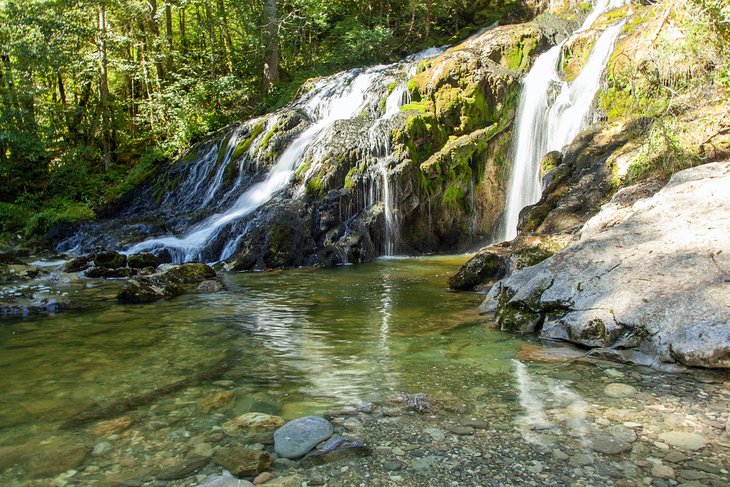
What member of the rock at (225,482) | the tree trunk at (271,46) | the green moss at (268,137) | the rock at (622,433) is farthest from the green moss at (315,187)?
the rock at (225,482)

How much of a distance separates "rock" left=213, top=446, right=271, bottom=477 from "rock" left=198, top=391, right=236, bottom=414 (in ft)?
2.52

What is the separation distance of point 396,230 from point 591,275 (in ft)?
31.4

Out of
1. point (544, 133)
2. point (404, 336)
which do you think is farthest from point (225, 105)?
point (404, 336)

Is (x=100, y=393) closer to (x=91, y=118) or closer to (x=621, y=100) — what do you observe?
(x=621, y=100)

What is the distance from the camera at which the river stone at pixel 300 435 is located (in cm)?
323

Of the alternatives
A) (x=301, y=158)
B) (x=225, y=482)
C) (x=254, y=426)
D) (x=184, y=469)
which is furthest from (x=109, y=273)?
(x=225, y=482)

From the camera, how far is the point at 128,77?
23.8 meters

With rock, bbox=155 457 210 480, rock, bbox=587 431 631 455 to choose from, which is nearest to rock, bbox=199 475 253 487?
rock, bbox=155 457 210 480

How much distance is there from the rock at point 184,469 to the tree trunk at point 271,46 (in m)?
21.6

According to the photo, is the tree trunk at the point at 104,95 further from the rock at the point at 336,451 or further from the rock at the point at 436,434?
the rock at the point at 436,434

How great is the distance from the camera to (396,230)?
49.0 ft

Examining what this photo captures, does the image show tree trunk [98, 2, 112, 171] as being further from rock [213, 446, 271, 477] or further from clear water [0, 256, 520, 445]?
rock [213, 446, 271, 477]

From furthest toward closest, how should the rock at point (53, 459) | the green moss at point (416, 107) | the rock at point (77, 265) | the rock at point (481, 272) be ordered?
the green moss at point (416, 107), the rock at point (77, 265), the rock at point (481, 272), the rock at point (53, 459)

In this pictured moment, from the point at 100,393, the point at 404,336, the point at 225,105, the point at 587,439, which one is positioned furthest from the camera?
the point at 225,105
